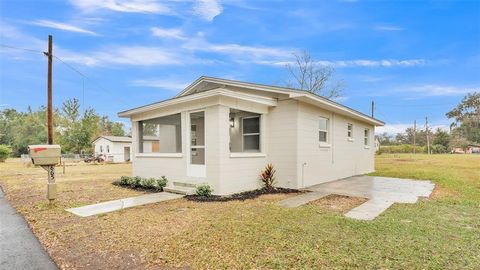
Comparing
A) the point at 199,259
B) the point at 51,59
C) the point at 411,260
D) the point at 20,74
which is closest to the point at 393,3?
the point at 411,260

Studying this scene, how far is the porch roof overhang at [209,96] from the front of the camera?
Result: 7.77 meters

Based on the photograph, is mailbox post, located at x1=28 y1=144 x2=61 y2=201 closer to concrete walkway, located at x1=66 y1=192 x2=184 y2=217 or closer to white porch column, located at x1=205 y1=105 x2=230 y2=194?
concrete walkway, located at x1=66 y1=192 x2=184 y2=217

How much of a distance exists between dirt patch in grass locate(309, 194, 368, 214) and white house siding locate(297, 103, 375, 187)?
1774 millimetres

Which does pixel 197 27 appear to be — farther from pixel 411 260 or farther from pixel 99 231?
pixel 411 260

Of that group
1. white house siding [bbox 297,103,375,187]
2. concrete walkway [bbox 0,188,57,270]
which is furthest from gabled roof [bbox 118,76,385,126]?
concrete walkway [bbox 0,188,57,270]

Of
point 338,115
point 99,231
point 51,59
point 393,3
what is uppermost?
point 393,3

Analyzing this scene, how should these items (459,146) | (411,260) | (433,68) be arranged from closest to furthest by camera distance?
(411,260) → (433,68) → (459,146)

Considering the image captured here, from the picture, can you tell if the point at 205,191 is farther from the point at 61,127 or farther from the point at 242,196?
the point at 61,127

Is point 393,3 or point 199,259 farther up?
point 393,3

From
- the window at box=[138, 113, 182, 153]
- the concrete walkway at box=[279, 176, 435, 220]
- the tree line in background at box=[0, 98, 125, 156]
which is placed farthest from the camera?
the tree line in background at box=[0, 98, 125, 156]

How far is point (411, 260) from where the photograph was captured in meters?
3.48

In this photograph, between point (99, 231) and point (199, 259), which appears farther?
point (99, 231)

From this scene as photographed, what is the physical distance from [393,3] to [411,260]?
11.2 m

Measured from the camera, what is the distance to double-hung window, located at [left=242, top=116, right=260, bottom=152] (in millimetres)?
9945
